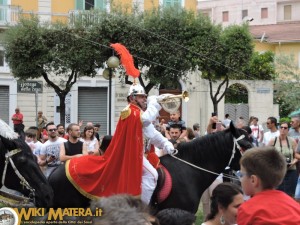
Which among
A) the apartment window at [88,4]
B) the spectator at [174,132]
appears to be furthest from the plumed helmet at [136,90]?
the apartment window at [88,4]

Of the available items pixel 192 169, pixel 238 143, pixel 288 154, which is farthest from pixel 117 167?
pixel 288 154

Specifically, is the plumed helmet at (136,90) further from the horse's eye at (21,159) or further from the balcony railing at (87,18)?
the balcony railing at (87,18)

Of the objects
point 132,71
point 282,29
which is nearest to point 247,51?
point 132,71

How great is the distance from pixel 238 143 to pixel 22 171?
3.52m

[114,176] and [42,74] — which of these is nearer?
[114,176]

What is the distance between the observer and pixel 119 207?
339 centimetres

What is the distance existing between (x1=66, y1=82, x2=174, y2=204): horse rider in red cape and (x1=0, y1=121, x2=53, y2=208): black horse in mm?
1690

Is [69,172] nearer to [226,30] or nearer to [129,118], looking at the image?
[129,118]

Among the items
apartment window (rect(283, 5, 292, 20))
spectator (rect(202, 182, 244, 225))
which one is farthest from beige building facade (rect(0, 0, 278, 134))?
apartment window (rect(283, 5, 292, 20))

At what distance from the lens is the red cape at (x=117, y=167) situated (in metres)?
8.73

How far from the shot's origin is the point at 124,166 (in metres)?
8.73

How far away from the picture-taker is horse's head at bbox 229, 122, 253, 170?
946cm

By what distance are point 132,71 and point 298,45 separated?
47929mm

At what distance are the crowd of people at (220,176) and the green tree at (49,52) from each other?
993 centimetres
